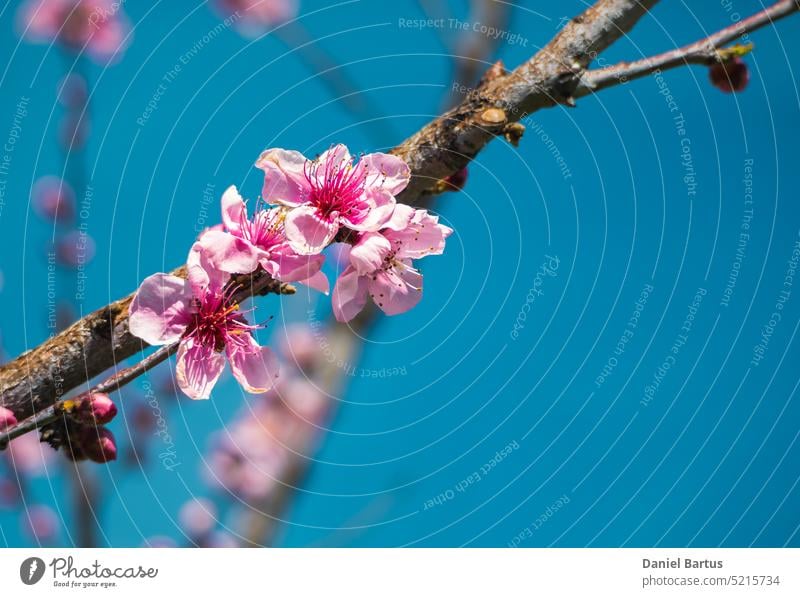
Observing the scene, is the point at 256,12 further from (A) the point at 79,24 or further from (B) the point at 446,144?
(B) the point at 446,144

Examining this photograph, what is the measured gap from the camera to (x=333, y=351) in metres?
2.32

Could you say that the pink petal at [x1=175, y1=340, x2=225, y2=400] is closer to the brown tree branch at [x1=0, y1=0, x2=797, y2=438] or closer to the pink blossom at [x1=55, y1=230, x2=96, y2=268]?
the brown tree branch at [x1=0, y1=0, x2=797, y2=438]

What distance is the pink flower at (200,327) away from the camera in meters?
1.33

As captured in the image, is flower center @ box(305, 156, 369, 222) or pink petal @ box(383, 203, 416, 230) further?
flower center @ box(305, 156, 369, 222)

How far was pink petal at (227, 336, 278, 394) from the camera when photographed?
143 centimetres

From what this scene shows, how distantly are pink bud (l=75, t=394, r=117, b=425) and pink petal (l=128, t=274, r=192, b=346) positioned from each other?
0.57 feet

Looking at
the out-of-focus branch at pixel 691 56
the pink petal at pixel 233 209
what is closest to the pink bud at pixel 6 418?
the pink petal at pixel 233 209

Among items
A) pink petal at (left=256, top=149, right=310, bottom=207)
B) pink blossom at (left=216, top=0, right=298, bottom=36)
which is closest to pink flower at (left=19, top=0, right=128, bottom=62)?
pink blossom at (left=216, top=0, right=298, bottom=36)

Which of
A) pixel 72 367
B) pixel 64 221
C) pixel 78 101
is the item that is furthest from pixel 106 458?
pixel 64 221

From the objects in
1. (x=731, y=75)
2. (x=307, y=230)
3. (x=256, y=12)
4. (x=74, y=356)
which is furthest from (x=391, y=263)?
(x=256, y=12)
